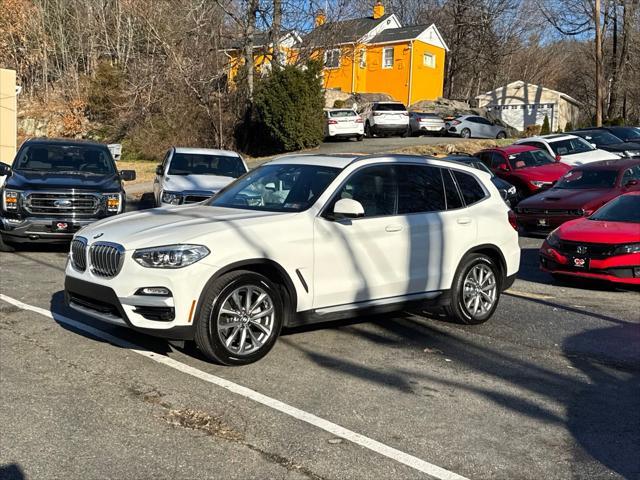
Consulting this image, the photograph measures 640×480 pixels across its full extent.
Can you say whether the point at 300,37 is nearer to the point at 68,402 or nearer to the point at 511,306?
the point at 511,306

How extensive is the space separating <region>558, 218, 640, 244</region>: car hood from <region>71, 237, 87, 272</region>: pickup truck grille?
22.7 feet

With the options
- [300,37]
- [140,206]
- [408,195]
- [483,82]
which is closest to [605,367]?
[408,195]

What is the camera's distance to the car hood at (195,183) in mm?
13469

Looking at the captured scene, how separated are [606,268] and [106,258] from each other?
6.89 meters

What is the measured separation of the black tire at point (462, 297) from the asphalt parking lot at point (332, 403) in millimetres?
130

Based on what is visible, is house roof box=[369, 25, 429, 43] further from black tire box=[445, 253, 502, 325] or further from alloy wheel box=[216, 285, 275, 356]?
alloy wheel box=[216, 285, 275, 356]

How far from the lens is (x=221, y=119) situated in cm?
3147

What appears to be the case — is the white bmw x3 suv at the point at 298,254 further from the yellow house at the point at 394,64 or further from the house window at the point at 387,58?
the house window at the point at 387,58

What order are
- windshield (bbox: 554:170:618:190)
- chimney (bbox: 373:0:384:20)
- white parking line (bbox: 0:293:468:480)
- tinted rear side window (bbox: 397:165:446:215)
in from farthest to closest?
chimney (bbox: 373:0:384:20) < windshield (bbox: 554:170:618:190) < tinted rear side window (bbox: 397:165:446:215) < white parking line (bbox: 0:293:468:480)

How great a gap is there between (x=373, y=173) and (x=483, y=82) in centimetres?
6200

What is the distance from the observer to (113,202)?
12164mm

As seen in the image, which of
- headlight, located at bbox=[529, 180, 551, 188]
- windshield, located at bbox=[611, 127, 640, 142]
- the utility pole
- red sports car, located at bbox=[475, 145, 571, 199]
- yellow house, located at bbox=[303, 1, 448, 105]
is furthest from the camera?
yellow house, located at bbox=[303, 1, 448, 105]

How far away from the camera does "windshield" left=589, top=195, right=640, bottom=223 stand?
10.8 metres

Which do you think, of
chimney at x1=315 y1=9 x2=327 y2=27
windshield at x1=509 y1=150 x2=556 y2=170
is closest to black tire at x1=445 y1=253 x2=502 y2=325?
windshield at x1=509 y1=150 x2=556 y2=170
